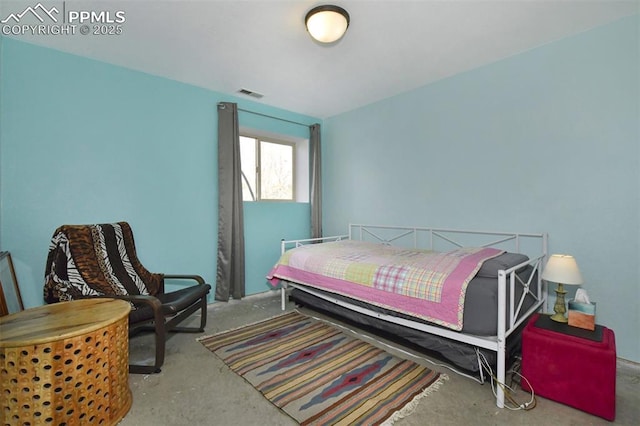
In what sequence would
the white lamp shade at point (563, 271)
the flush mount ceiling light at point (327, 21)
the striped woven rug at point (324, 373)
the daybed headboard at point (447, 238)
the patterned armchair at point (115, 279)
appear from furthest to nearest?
the daybed headboard at point (447, 238), the patterned armchair at point (115, 279), the flush mount ceiling light at point (327, 21), the white lamp shade at point (563, 271), the striped woven rug at point (324, 373)

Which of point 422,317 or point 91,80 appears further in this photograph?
point 91,80

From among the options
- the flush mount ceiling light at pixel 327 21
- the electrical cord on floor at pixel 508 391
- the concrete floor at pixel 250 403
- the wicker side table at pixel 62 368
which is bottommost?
the concrete floor at pixel 250 403

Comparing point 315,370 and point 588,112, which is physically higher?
point 588,112

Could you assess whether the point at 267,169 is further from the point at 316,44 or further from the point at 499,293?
the point at 499,293

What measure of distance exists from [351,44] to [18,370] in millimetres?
2813

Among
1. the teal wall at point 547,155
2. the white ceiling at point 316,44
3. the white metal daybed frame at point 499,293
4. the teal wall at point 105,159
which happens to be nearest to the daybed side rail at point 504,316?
the white metal daybed frame at point 499,293

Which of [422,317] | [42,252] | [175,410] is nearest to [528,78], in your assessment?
[422,317]

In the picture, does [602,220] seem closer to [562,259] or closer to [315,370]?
[562,259]

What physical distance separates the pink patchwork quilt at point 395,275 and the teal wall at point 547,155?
63 centimetres

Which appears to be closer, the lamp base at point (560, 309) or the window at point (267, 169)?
the lamp base at point (560, 309)

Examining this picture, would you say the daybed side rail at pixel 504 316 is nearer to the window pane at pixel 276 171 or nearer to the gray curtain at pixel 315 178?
the gray curtain at pixel 315 178

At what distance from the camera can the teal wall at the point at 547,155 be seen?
201 centimetres

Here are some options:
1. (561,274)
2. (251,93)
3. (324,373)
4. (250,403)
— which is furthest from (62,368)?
(251,93)

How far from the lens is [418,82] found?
303 cm
